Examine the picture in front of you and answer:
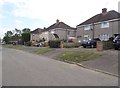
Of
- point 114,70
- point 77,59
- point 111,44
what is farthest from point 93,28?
point 114,70

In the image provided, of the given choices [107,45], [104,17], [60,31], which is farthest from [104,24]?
[107,45]

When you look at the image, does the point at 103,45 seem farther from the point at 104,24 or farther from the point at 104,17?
the point at 104,17

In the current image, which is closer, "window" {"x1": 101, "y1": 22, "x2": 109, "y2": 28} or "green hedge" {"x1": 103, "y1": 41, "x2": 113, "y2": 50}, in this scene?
"green hedge" {"x1": 103, "y1": 41, "x2": 113, "y2": 50}

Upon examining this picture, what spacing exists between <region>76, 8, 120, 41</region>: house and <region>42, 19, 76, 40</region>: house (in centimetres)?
1566

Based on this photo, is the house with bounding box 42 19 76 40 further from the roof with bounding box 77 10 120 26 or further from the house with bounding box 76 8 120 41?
the roof with bounding box 77 10 120 26

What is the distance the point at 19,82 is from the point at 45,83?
127cm

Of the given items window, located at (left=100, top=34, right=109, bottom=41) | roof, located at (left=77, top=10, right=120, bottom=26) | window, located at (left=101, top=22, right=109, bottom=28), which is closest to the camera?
roof, located at (left=77, top=10, right=120, bottom=26)

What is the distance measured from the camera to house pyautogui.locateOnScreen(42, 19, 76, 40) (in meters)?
84.2

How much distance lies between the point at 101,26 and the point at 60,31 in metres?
26.5

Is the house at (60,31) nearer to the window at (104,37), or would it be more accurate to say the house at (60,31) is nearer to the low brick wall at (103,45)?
the window at (104,37)

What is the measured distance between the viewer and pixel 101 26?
59.9 metres

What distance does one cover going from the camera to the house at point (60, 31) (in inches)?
3315

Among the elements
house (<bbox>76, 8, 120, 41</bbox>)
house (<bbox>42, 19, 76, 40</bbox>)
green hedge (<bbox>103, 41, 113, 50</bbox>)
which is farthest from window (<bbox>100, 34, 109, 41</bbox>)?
green hedge (<bbox>103, 41, 113, 50</bbox>)

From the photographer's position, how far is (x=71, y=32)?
87688 millimetres
